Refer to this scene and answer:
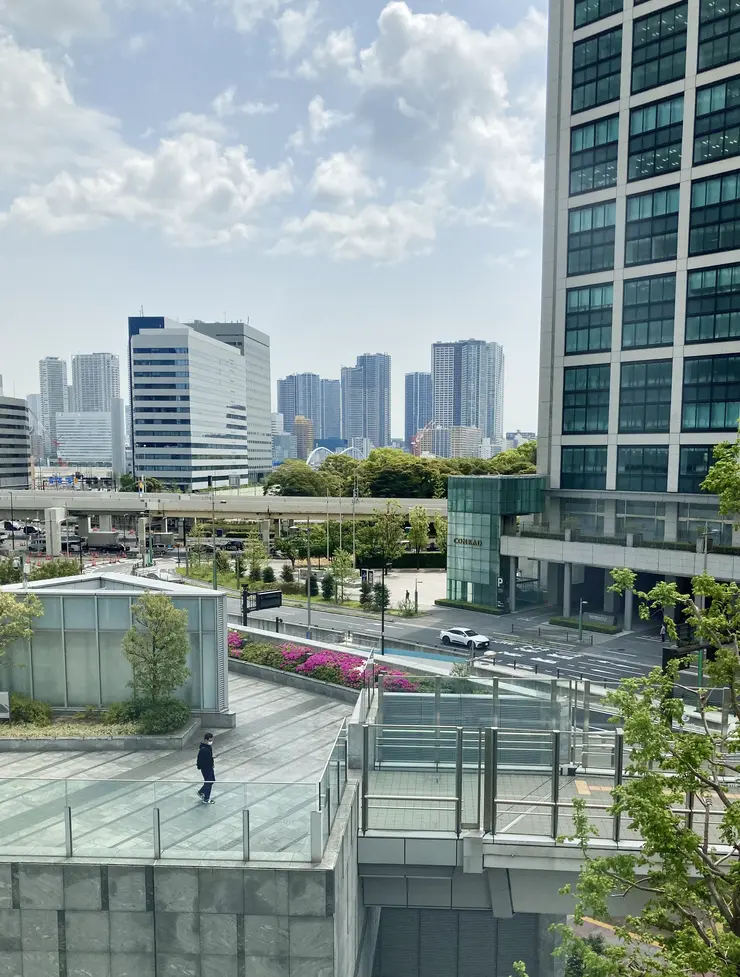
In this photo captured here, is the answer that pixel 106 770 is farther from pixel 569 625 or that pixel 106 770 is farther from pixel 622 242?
pixel 622 242

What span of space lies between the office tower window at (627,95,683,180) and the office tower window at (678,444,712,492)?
17.5 m

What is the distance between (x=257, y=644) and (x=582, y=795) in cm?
1332

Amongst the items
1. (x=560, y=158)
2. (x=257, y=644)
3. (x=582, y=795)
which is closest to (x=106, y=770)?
(x=257, y=644)

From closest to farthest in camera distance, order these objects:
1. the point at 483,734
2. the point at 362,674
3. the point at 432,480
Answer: the point at 483,734 < the point at 362,674 < the point at 432,480

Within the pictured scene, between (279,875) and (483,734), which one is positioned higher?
(483,734)

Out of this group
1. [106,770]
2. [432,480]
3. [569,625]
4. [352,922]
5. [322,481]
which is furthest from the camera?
[322,481]

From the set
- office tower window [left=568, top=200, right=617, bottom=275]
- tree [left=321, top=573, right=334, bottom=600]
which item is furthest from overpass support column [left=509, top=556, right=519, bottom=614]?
office tower window [left=568, top=200, right=617, bottom=275]

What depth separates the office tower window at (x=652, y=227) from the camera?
45219 mm

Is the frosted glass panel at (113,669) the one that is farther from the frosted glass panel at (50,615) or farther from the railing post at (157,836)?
the railing post at (157,836)

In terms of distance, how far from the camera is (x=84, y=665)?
1833 cm

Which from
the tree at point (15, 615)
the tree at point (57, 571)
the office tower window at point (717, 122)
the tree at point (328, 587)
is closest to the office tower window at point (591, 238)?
the office tower window at point (717, 122)

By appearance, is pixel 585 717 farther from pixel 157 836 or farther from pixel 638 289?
pixel 638 289

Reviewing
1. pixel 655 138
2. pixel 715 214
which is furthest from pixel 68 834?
pixel 655 138

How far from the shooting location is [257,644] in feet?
76.1
